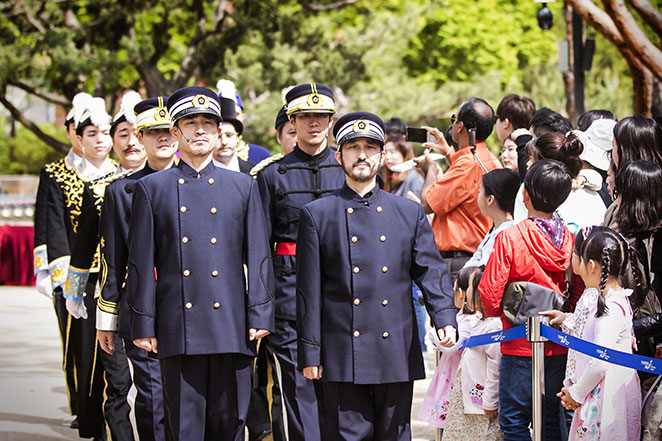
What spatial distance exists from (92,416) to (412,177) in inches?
182

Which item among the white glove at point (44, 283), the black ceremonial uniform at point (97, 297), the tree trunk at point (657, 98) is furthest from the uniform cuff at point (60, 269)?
the tree trunk at point (657, 98)

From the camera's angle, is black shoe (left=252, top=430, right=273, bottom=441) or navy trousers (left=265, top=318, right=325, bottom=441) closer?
navy trousers (left=265, top=318, right=325, bottom=441)

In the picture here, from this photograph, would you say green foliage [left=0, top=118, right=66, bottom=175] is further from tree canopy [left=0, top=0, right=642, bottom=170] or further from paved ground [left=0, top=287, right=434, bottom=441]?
paved ground [left=0, top=287, right=434, bottom=441]

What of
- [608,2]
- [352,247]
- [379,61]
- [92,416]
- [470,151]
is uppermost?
[379,61]

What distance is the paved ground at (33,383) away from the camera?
834 centimetres

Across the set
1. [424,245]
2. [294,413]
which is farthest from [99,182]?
[424,245]

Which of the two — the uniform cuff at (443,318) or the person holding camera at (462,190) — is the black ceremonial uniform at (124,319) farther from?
the person holding camera at (462,190)

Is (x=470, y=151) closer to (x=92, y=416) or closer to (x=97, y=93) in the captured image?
(x=92, y=416)

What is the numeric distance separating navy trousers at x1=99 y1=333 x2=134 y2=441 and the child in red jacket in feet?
8.08

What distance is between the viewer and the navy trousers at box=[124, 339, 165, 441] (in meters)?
6.39

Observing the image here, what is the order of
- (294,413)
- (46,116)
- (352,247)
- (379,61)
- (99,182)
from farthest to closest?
(46,116)
(379,61)
(99,182)
(294,413)
(352,247)

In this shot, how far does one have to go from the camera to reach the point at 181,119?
18.9 feet

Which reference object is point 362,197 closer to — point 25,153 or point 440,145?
point 440,145

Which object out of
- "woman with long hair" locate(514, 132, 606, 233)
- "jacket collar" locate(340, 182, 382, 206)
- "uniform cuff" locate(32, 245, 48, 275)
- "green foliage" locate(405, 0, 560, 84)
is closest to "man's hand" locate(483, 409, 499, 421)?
"woman with long hair" locate(514, 132, 606, 233)
